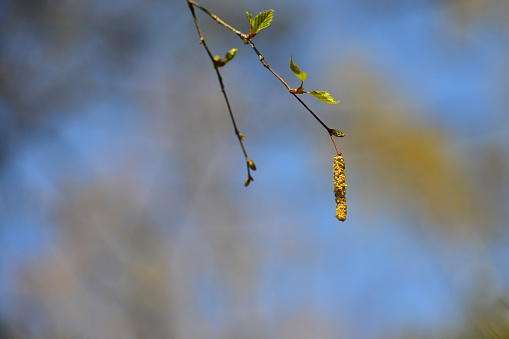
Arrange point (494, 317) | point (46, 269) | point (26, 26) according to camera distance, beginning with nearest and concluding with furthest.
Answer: point (494, 317) < point (26, 26) < point (46, 269)

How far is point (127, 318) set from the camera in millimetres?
3783

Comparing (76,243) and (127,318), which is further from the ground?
(76,243)

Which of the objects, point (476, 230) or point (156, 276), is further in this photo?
point (476, 230)

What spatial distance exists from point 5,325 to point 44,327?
75 cm

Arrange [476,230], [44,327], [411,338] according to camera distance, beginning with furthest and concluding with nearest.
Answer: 1. [476,230]
2. [411,338]
3. [44,327]

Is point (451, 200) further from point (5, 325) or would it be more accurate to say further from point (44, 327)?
point (5, 325)

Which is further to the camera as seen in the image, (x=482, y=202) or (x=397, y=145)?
(x=397, y=145)

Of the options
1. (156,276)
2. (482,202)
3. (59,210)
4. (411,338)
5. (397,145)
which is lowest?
(411,338)

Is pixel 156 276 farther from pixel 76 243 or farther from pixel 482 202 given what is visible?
pixel 482 202

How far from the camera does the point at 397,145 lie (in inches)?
206

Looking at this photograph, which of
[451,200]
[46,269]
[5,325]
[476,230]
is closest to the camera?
[5,325]

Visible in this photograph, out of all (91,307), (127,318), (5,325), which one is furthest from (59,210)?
(5,325)

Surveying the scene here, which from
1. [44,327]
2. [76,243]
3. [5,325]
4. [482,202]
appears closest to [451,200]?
[482,202]

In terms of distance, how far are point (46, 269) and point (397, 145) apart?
3.99 m
